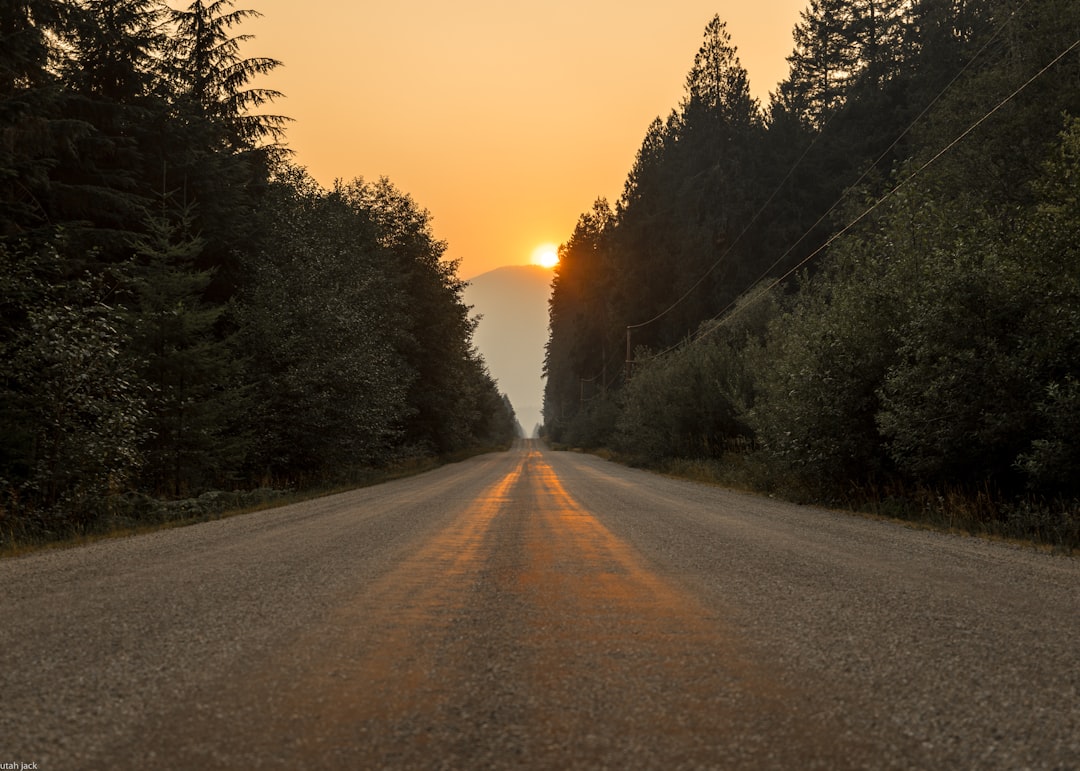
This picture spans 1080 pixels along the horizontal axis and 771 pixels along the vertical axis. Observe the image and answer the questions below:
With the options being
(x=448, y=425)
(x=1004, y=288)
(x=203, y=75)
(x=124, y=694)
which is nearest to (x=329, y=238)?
(x=203, y=75)

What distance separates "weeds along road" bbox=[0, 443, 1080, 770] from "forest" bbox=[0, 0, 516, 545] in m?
3.80

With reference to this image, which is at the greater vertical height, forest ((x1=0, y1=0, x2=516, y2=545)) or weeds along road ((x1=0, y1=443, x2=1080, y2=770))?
forest ((x1=0, y1=0, x2=516, y2=545))

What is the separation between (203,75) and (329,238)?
6655 millimetres

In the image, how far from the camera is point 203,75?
24.7m

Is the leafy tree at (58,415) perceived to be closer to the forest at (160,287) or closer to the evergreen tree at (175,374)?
the forest at (160,287)

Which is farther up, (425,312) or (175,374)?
(425,312)

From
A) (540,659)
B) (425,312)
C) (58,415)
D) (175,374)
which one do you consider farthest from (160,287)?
(425,312)

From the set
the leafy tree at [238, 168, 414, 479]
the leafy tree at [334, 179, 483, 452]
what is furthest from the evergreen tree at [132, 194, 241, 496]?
the leafy tree at [334, 179, 483, 452]

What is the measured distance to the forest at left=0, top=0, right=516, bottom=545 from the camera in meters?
11.5

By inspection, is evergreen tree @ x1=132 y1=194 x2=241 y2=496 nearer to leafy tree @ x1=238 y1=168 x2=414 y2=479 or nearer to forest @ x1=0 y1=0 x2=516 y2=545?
forest @ x1=0 y1=0 x2=516 y2=545

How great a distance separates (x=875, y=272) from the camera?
16750 mm

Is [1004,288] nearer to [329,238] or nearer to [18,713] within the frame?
[18,713]

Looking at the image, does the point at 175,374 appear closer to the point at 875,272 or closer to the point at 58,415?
the point at 58,415

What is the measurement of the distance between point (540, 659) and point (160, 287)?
1535 cm
